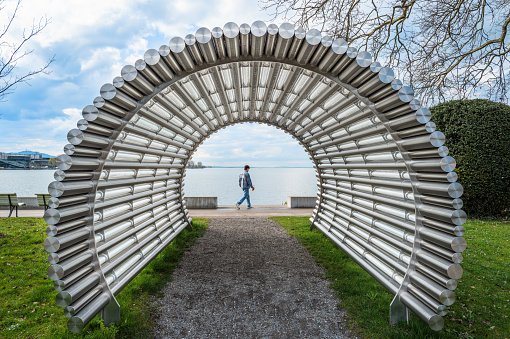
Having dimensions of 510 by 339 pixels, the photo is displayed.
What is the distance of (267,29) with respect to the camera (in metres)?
3.46

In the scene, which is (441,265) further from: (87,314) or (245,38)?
(87,314)

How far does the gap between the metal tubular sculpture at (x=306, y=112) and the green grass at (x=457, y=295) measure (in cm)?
37

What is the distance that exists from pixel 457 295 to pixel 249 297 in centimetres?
363

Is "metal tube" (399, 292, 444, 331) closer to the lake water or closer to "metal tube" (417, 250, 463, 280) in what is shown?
"metal tube" (417, 250, 463, 280)

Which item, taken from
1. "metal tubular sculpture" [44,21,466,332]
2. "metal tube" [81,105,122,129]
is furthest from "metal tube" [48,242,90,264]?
"metal tube" [81,105,122,129]

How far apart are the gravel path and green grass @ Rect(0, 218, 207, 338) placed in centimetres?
27

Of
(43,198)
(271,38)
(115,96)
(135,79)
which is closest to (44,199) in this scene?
(43,198)

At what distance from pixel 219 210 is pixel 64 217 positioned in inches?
406

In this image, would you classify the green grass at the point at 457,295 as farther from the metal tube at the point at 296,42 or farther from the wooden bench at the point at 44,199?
the wooden bench at the point at 44,199

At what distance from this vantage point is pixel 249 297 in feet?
15.7

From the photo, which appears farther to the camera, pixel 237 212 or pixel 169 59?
pixel 237 212

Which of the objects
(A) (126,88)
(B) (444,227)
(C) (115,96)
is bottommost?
(B) (444,227)

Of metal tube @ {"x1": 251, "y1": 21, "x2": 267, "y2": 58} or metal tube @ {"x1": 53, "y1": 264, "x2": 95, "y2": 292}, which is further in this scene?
metal tube @ {"x1": 251, "y1": 21, "x2": 267, "y2": 58}

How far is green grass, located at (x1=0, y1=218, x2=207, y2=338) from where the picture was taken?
12.1ft
